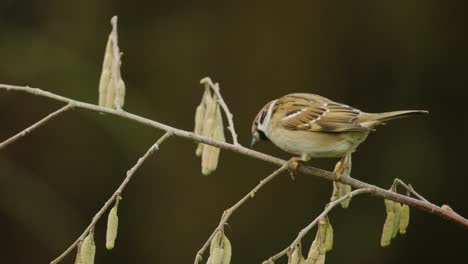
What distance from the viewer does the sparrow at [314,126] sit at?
140 inches

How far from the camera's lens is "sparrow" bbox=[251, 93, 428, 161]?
11.7ft

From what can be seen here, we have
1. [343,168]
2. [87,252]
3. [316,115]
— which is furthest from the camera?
[316,115]

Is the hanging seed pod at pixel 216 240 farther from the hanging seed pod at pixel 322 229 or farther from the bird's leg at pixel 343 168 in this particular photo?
the bird's leg at pixel 343 168

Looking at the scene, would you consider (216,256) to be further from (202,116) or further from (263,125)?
(263,125)

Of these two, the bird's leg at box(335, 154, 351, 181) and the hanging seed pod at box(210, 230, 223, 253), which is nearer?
the hanging seed pod at box(210, 230, 223, 253)

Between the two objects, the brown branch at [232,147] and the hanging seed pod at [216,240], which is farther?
the brown branch at [232,147]

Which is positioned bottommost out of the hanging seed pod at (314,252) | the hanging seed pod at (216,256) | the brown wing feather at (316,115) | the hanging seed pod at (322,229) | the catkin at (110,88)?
the hanging seed pod at (216,256)

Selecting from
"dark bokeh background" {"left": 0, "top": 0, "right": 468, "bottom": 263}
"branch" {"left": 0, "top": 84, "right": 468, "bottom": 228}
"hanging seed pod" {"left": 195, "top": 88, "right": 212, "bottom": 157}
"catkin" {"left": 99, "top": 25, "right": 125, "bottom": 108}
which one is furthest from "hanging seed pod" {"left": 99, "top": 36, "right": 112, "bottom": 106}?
"dark bokeh background" {"left": 0, "top": 0, "right": 468, "bottom": 263}

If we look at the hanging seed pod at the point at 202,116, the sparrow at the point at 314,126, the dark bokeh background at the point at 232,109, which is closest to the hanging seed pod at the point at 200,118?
the hanging seed pod at the point at 202,116

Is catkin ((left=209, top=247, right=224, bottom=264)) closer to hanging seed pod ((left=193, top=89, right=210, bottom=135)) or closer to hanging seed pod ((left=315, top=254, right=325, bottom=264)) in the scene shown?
hanging seed pod ((left=315, top=254, right=325, bottom=264))

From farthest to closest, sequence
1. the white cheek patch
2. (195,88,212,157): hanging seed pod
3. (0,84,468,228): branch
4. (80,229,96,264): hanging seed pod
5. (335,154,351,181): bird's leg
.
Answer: the white cheek patch, (195,88,212,157): hanging seed pod, (335,154,351,181): bird's leg, (0,84,468,228): branch, (80,229,96,264): hanging seed pod

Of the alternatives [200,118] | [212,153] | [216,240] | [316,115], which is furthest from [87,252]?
[316,115]

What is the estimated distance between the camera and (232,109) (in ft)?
21.0

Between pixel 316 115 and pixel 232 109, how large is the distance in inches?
104
